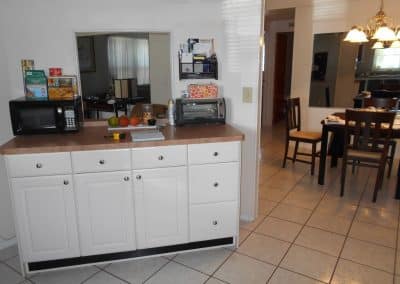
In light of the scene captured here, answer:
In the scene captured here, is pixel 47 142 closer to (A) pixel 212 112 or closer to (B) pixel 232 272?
(A) pixel 212 112

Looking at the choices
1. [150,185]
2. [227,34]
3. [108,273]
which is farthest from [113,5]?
[108,273]

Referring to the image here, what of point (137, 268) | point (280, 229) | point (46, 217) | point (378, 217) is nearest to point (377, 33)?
point (378, 217)

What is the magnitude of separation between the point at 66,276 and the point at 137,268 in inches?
19.0

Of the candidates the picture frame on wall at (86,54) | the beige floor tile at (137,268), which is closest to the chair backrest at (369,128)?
the beige floor tile at (137,268)

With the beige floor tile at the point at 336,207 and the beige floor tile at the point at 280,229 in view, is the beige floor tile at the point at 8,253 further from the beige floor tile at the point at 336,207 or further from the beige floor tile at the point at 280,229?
the beige floor tile at the point at 336,207

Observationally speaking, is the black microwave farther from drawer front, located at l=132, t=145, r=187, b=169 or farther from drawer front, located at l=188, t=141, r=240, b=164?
drawer front, located at l=188, t=141, r=240, b=164

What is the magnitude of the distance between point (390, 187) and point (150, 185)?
2.97 metres

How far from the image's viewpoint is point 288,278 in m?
2.11

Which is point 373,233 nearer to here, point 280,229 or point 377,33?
point 280,229

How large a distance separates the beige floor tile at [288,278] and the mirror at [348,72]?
321 cm

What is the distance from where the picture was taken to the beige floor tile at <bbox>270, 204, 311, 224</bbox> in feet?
9.46

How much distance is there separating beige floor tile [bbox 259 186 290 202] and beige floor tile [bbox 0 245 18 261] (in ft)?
7.61

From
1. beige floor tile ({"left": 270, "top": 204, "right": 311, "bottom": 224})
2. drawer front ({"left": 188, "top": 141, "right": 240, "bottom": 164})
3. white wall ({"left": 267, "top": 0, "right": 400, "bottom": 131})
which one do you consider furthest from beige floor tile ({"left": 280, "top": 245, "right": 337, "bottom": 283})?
white wall ({"left": 267, "top": 0, "right": 400, "bottom": 131})

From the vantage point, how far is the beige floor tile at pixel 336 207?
300cm
